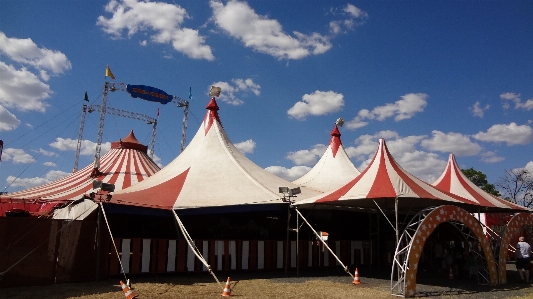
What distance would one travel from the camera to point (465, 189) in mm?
14352

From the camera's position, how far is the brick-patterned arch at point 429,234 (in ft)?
24.1

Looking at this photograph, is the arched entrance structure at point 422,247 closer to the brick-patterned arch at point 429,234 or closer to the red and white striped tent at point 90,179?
the brick-patterned arch at point 429,234

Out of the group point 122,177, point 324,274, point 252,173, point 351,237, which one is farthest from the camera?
point 122,177

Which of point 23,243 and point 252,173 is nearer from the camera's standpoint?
point 23,243

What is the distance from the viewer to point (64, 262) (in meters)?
7.98

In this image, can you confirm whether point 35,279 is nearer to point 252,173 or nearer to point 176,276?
point 176,276

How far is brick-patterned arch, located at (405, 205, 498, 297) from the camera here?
7.36 meters

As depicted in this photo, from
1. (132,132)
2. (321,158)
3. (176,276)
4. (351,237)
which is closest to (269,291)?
(176,276)

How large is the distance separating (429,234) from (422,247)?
336mm

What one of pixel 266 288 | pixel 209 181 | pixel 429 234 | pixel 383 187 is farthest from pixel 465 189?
pixel 266 288

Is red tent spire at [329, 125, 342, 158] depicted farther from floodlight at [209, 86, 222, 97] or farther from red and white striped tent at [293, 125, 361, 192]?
floodlight at [209, 86, 222, 97]

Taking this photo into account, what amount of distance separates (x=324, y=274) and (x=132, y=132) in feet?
42.1

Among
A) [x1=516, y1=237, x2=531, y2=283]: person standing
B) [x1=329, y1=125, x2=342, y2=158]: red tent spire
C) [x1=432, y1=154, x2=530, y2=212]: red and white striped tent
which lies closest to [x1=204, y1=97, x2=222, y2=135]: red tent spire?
[x1=329, y1=125, x2=342, y2=158]: red tent spire

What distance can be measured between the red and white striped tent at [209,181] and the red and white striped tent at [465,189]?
18.3ft
